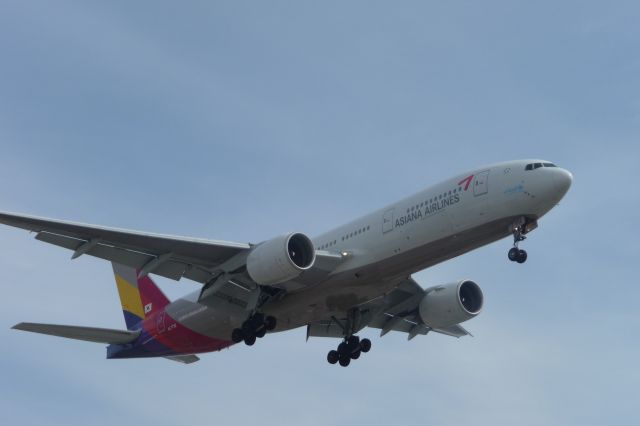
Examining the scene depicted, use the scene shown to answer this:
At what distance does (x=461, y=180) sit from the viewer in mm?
Result: 29516

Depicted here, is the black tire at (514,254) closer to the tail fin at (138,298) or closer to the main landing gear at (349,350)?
the main landing gear at (349,350)

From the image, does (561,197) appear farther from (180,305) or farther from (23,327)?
(23,327)

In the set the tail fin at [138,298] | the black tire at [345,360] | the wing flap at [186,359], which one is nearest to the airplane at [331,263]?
the black tire at [345,360]

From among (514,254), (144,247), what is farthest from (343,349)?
(514,254)

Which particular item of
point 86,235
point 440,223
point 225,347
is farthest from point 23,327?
point 440,223

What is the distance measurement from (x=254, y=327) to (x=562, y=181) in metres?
11.1

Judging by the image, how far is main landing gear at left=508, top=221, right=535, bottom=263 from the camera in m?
28.2

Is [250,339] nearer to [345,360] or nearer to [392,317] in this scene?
[345,360]

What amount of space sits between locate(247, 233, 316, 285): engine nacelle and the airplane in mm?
35

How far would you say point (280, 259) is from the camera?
29297 millimetres

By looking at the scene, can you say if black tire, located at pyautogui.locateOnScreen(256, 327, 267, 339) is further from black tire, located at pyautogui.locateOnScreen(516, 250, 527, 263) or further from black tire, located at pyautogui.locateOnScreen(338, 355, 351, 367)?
black tire, located at pyautogui.locateOnScreen(516, 250, 527, 263)

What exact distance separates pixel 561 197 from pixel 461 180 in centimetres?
312

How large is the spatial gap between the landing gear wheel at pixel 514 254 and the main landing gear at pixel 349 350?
9.42 meters

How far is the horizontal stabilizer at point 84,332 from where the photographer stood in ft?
106
